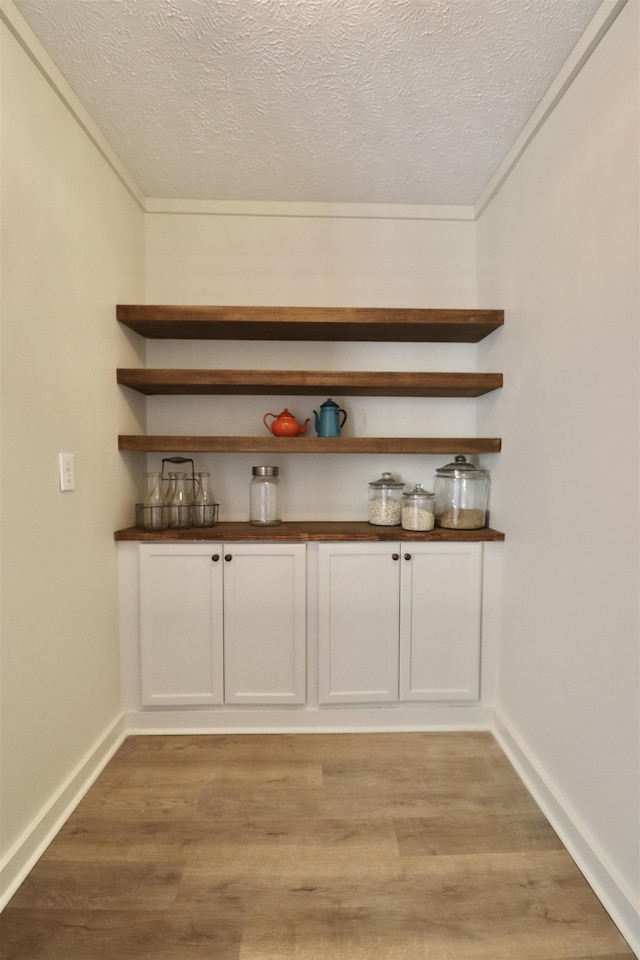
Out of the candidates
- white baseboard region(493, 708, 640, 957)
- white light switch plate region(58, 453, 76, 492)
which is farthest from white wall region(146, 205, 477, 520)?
white baseboard region(493, 708, 640, 957)

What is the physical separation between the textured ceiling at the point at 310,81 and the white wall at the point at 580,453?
22 cm

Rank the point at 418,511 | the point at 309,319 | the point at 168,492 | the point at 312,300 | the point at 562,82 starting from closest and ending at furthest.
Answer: the point at 562,82, the point at 309,319, the point at 418,511, the point at 168,492, the point at 312,300

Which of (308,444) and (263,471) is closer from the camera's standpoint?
(308,444)

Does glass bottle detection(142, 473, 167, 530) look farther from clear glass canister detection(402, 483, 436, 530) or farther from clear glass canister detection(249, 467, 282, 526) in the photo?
clear glass canister detection(402, 483, 436, 530)

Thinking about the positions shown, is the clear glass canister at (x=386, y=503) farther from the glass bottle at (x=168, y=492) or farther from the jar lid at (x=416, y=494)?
the glass bottle at (x=168, y=492)

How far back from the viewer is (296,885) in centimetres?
132

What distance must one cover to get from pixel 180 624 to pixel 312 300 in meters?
1.67

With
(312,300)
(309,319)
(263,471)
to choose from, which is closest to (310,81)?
(309,319)

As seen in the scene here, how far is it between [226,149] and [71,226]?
718 millimetres

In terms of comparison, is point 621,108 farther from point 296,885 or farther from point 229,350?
point 296,885

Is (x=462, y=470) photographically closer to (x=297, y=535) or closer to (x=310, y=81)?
(x=297, y=535)

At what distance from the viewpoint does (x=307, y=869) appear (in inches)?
54.0

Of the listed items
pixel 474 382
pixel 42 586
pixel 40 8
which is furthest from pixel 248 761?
pixel 40 8

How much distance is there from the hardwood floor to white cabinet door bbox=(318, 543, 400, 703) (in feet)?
0.91
